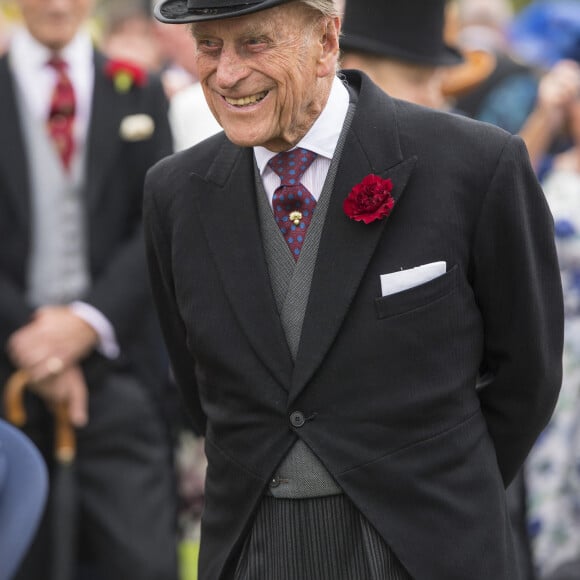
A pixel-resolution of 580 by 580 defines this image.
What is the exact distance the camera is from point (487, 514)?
10.8ft

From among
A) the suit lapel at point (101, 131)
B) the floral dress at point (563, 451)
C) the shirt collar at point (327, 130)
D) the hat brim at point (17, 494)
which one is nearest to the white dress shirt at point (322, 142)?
the shirt collar at point (327, 130)

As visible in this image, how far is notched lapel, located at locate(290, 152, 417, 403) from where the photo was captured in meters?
3.18

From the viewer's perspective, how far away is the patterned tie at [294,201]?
3.29 m

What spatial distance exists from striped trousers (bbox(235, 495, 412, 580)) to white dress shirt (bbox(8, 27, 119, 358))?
221 centimetres

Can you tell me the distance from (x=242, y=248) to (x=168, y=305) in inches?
19.2

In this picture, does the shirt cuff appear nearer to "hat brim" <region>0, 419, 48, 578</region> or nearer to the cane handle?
the cane handle

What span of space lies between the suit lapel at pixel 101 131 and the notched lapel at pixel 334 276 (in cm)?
222

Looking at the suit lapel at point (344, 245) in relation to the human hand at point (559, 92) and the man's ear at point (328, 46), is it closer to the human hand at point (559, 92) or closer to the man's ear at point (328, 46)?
the man's ear at point (328, 46)

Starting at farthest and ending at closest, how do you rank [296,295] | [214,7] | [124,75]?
1. [124,75]
2. [296,295]
3. [214,7]

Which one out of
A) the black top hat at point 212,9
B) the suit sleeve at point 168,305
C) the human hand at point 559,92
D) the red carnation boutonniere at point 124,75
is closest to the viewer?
the black top hat at point 212,9

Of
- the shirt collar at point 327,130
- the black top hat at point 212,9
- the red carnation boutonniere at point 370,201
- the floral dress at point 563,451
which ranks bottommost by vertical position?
the floral dress at point 563,451

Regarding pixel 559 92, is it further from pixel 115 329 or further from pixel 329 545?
pixel 329 545

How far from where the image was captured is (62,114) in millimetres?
5379

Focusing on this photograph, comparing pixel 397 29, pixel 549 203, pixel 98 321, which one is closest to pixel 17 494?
pixel 98 321
